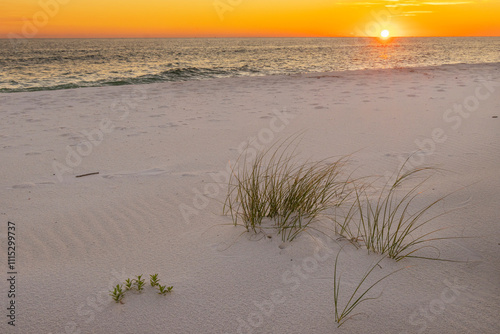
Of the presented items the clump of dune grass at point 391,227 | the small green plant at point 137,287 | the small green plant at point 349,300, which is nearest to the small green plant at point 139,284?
the small green plant at point 137,287

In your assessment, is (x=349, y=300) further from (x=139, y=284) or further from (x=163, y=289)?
(x=139, y=284)

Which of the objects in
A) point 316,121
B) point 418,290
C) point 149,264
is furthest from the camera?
point 316,121

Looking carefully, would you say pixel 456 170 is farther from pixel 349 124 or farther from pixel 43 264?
pixel 43 264

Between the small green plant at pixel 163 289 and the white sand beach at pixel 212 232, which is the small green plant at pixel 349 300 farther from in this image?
the small green plant at pixel 163 289

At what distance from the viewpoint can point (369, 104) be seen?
750 cm

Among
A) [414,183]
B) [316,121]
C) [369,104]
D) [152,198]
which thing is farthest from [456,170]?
[369,104]

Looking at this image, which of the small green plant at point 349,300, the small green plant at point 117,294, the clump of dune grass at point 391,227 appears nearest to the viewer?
the small green plant at point 349,300

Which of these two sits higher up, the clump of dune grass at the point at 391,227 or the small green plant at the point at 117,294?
the clump of dune grass at the point at 391,227

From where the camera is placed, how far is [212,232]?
2707mm

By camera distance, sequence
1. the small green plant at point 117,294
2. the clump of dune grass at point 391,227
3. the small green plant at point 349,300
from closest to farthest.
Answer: the small green plant at point 349,300 → the small green plant at point 117,294 → the clump of dune grass at point 391,227

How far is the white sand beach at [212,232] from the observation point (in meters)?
1.90

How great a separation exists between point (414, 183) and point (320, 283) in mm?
1907

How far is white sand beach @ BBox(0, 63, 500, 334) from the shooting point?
1.90 metres

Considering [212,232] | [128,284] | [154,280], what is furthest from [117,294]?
[212,232]
